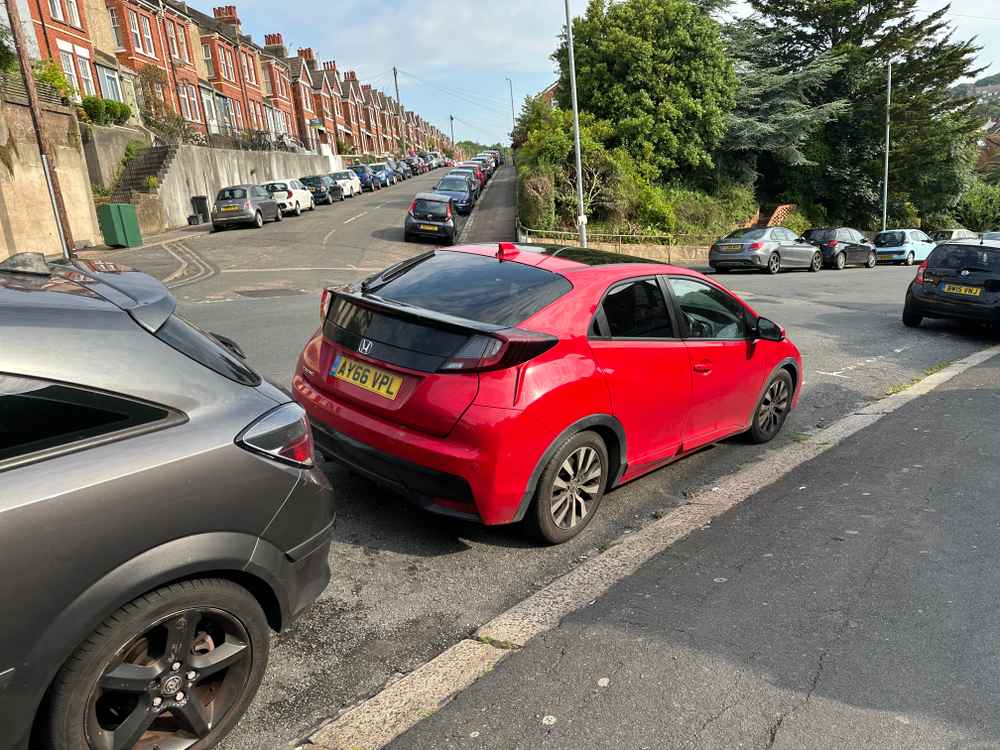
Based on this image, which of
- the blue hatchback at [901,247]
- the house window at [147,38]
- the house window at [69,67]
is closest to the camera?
the blue hatchback at [901,247]

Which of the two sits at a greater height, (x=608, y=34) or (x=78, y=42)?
(x=78, y=42)

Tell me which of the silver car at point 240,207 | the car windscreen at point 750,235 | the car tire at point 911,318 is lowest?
the car tire at point 911,318

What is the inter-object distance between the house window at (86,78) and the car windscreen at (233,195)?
10.9m

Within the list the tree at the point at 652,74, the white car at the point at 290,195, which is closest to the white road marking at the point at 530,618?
the tree at the point at 652,74

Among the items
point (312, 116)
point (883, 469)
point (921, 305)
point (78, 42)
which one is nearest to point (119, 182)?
point (78, 42)

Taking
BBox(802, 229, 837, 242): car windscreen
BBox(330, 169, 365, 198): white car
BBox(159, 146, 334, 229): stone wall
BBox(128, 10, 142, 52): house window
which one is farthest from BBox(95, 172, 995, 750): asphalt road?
BBox(128, 10, 142, 52): house window

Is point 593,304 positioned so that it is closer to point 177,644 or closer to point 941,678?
point 941,678

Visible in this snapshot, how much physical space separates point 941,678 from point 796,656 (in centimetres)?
52

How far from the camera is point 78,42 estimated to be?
30312mm

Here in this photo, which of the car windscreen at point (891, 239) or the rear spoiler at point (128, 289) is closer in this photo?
the rear spoiler at point (128, 289)

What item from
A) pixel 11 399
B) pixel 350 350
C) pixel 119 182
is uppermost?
pixel 119 182

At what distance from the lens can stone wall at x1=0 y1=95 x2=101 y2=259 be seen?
1822 centimetres

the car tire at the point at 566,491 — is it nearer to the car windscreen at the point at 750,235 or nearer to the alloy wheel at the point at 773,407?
the alloy wheel at the point at 773,407

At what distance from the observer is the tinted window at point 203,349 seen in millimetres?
2311
